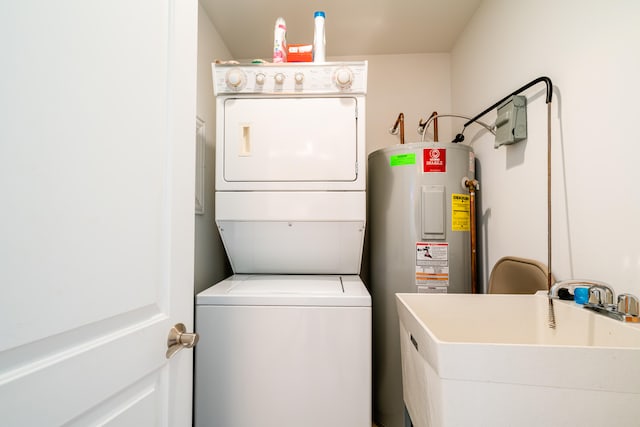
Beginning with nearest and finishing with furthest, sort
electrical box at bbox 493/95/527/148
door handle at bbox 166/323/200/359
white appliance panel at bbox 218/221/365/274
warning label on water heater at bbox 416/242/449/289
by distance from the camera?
door handle at bbox 166/323/200/359
electrical box at bbox 493/95/527/148
white appliance panel at bbox 218/221/365/274
warning label on water heater at bbox 416/242/449/289

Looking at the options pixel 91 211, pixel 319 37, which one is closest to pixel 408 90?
pixel 319 37

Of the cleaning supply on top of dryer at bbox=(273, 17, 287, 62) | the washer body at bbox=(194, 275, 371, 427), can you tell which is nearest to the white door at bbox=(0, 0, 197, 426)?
the washer body at bbox=(194, 275, 371, 427)

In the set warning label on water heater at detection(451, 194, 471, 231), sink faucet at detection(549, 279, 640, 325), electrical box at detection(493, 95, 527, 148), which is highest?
electrical box at detection(493, 95, 527, 148)

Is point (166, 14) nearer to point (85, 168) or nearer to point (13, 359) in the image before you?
point (85, 168)

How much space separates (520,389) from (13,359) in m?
0.99

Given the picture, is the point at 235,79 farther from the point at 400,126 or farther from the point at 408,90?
the point at 408,90

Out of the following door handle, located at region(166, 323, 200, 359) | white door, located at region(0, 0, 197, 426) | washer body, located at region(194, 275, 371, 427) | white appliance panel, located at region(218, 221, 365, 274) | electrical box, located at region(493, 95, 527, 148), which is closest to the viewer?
white door, located at region(0, 0, 197, 426)

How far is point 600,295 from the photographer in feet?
2.75

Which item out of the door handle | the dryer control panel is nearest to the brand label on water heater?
the dryer control panel

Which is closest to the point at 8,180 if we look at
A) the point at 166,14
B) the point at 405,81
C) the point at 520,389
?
the point at 166,14

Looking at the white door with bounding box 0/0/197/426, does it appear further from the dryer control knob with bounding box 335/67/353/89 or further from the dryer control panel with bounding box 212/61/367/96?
the dryer control knob with bounding box 335/67/353/89

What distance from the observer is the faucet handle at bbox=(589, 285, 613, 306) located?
0.83 meters

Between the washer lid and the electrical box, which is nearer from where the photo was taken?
the washer lid

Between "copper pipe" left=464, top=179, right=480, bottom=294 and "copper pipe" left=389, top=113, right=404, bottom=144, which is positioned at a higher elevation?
"copper pipe" left=389, top=113, right=404, bottom=144
